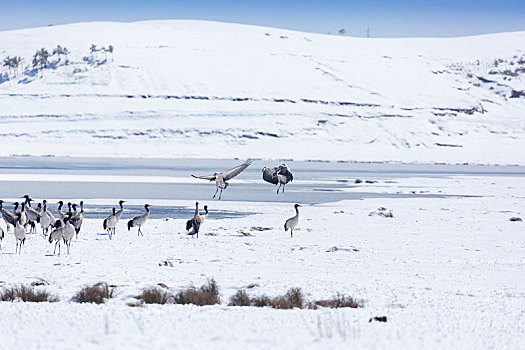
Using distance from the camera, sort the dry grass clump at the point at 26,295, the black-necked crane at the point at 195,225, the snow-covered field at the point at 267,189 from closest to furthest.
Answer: the snow-covered field at the point at 267,189, the dry grass clump at the point at 26,295, the black-necked crane at the point at 195,225

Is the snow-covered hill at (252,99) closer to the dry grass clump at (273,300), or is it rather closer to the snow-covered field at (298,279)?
the snow-covered field at (298,279)

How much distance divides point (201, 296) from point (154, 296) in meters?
0.72

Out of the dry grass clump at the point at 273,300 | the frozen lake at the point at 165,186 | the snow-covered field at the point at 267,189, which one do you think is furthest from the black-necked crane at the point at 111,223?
the dry grass clump at the point at 273,300

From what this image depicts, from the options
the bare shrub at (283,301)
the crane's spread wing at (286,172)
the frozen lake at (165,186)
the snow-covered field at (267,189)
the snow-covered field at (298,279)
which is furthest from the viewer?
the crane's spread wing at (286,172)

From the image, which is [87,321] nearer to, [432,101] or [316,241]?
[316,241]

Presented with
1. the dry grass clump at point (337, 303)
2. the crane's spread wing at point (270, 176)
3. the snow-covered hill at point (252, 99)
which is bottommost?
the dry grass clump at point (337, 303)

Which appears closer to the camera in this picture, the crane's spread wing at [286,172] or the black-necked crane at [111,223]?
the black-necked crane at [111,223]

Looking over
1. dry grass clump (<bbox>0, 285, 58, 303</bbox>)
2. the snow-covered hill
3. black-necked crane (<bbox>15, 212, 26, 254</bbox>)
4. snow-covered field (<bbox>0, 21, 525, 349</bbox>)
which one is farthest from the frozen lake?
the snow-covered hill

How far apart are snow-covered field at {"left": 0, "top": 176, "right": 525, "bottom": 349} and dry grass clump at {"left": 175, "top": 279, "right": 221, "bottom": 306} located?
0.96ft

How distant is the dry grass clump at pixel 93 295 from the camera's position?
12.4 metres

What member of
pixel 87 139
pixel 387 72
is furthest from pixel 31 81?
pixel 387 72

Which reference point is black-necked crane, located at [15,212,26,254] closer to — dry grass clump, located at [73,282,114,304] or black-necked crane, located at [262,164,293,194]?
dry grass clump, located at [73,282,114,304]

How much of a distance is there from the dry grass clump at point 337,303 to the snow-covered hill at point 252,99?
68532 millimetres

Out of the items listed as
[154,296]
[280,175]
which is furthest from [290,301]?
[280,175]
